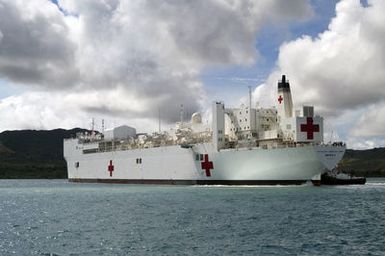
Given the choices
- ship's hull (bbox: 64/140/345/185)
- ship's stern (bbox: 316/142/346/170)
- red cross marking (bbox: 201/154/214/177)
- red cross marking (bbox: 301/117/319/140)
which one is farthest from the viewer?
red cross marking (bbox: 201/154/214/177)

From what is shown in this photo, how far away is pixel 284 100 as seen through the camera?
4369cm

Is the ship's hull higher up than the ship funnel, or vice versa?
the ship funnel

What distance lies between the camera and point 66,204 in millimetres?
31578

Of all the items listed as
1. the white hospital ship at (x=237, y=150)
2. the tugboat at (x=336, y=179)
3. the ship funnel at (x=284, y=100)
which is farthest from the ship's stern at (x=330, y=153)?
the ship funnel at (x=284, y=100)

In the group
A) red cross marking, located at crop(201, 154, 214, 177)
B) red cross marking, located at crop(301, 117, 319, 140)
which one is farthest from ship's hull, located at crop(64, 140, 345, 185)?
red cross marking, located at crop(301, 117, 319, 140)

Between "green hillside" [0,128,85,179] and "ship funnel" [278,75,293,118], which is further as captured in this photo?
"green hillside" [0,128,85,179]

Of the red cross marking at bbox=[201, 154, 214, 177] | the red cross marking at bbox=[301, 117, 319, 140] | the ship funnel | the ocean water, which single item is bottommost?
the ocean water

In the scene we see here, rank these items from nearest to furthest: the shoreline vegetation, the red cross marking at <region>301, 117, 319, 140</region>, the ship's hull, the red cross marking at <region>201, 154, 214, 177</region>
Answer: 1. the ship's hull
2. the red cross marking at <region>301, 117, 319, 140</region>
3. the red cross marking at <region>201, 154, 214, 177</region>
4. the shoreline vegetation

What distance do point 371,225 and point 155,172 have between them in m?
34.4

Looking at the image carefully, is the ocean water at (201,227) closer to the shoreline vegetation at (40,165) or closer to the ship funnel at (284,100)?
the ship funnel at (284,100)

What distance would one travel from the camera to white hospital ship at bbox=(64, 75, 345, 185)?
131 feet

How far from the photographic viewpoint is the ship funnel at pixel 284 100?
43531mm

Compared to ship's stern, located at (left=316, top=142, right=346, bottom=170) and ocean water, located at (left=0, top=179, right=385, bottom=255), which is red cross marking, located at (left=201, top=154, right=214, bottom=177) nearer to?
ship's stern, located at (left=316, top=142, right=346, bottom=170)

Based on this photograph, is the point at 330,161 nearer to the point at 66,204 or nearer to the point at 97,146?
the point at 66,204
